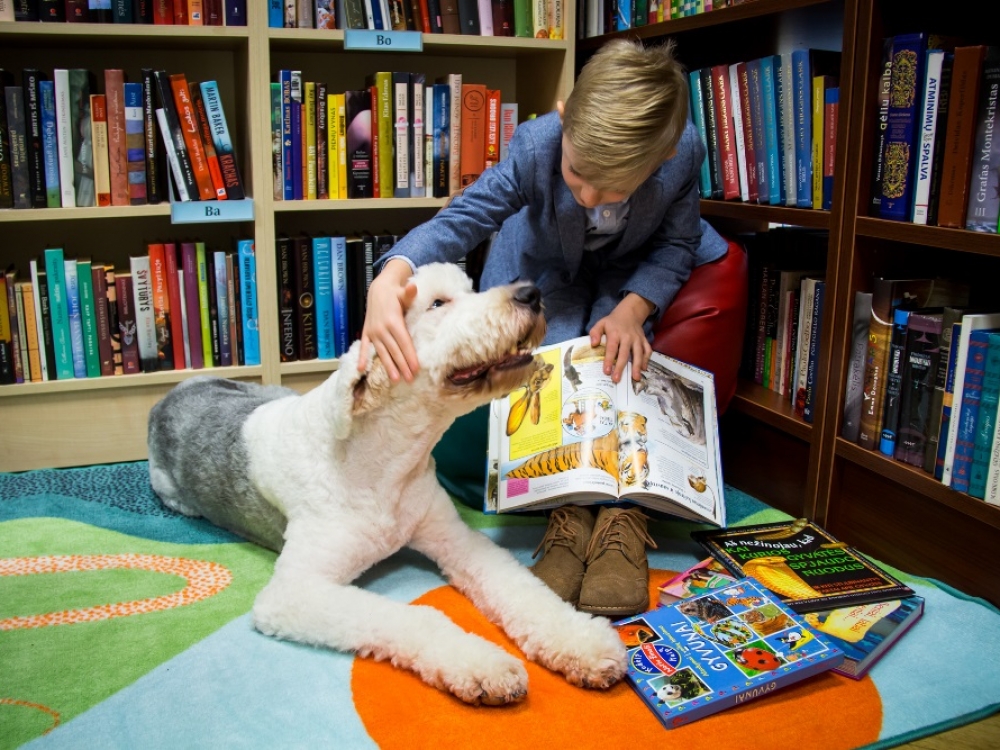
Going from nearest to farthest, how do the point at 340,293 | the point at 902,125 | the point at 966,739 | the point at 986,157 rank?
the point at 966,739, the point at 986,157, the point at 902,125, the point at 340,293

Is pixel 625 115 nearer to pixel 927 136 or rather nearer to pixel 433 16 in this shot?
pixel 927 136

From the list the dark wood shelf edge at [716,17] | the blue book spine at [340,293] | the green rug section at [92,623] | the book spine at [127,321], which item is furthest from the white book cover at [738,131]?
the book spine at [127,321]

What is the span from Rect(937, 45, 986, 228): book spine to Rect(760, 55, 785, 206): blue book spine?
0.40 m

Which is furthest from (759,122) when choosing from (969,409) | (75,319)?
(75,319)

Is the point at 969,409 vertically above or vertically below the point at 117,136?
below

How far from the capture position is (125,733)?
1098mm

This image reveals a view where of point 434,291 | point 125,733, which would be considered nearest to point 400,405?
Result: point 434,291

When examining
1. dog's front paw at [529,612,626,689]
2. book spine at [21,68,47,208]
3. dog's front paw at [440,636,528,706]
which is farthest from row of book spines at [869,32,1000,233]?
book spine at [21,68,47,208]

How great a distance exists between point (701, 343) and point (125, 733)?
1.17m

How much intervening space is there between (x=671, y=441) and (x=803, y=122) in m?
0.67

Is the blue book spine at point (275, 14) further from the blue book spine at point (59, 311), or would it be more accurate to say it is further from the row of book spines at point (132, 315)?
the blue book spine at point (59, 311)

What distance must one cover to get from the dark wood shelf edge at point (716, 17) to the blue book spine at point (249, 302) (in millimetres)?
1047

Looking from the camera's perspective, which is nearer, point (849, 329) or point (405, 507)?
point (405, 507)

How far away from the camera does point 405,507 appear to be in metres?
Answer: 1.41
